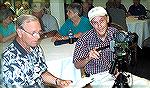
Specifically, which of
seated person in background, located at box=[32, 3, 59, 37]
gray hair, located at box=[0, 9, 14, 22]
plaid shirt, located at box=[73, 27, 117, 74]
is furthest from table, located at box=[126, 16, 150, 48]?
plaid shirt, located at box=[73, 27, 117, 74]

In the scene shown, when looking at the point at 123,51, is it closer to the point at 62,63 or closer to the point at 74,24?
the point at 62,63

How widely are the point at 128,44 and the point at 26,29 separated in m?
0.64

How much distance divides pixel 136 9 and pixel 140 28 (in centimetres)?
110

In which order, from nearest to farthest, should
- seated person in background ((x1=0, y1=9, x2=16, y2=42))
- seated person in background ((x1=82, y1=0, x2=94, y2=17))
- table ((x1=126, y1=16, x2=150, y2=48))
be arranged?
seated person in background ((x1=0, y1=9, x2=16, y2=42))
seated person in background ((x1=82, y1=0, x2=94, y2=17))
table ((x1=126, y1=16, x2=150, y2=48))

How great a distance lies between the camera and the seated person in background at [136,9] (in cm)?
627

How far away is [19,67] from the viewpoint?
179 cm

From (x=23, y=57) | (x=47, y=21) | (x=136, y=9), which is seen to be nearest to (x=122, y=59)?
(x=23, y=57)

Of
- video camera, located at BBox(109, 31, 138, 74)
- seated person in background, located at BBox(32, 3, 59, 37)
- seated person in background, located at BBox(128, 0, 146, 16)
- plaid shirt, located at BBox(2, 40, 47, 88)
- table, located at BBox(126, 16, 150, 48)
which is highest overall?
video camera, located at BBox(109, 31, 138, 74)

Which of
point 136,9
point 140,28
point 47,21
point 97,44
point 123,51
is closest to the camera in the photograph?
point 123,51

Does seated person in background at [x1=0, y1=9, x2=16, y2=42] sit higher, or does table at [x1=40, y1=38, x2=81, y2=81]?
seated person in background at [x1=0, y1=9, x2=16, y2=42]

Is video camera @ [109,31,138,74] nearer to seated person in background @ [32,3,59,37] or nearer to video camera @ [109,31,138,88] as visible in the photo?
video camera @ [109,31,138,88]

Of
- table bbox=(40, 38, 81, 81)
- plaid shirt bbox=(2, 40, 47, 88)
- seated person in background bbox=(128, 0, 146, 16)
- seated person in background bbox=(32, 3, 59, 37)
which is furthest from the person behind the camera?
seated person in background bbox=(128, 0, 146, 16)

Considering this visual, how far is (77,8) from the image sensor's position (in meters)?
3.59

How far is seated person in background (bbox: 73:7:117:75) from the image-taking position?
2.23 m
